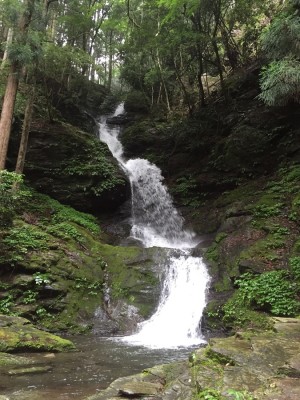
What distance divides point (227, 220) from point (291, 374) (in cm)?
929

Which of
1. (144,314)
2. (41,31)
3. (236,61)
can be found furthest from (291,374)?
(236,61)

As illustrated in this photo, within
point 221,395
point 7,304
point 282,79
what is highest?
point 282,79

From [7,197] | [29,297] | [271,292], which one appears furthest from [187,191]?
[29,297]

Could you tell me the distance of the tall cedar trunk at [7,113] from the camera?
1162 centimetres

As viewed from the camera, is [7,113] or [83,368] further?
[7,113]

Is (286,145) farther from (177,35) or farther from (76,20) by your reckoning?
(76,20)

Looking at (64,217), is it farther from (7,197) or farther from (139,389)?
(139,389)

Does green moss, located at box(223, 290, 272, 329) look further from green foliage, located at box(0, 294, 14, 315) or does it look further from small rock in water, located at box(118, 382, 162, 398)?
green foliage, located at box(0, 294, 14, 315)

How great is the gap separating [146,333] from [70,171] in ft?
31.1

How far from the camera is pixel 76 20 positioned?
20109 mm

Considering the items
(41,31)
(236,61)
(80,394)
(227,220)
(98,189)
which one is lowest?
(80,394)

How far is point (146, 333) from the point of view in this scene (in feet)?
32.8

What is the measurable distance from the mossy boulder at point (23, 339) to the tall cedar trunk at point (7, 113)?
534 centimetres

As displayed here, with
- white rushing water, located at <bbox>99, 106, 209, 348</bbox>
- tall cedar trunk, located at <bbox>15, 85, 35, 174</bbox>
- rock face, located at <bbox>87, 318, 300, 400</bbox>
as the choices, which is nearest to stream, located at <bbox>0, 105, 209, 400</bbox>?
white rushing water, located at <bbox>99, 106, 209, 348</bbox>
